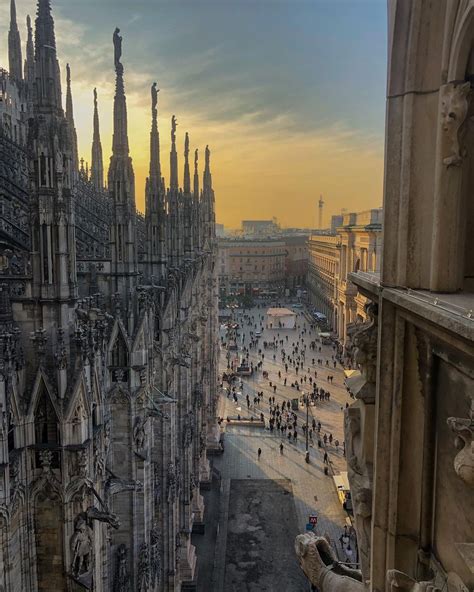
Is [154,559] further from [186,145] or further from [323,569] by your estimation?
[186,145]

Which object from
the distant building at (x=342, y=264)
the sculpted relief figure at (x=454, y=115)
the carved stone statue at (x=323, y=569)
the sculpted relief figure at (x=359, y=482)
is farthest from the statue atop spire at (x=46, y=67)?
the distant building at (x=342, y=264)

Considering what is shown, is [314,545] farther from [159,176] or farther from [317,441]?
[317,441]

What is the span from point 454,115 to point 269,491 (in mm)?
27963

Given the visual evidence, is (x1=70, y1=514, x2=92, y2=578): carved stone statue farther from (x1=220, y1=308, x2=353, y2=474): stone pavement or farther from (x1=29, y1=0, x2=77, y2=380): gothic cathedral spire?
(x1=220, y1=308, x2=353, y2=474): stone pavement

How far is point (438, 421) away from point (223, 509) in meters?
25.8

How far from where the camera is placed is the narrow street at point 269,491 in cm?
2186

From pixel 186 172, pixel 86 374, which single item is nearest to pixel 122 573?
pixel 86 374

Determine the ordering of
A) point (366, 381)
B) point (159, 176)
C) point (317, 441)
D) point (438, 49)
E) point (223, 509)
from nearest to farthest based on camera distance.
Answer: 1. point (438, 49)
2. point (366, 381)
3. point (159, 176)
4. point (223, 509)
5. point (317, 441)

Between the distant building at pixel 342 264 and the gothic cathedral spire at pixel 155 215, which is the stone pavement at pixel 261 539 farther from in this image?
the gothic cathedral spire at pixel 155 215

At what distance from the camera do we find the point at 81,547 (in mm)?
9781

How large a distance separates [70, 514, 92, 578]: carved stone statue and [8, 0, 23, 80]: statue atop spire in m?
33.1

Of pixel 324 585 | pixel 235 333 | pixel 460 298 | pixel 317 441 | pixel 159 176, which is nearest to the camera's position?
pixel 460 298

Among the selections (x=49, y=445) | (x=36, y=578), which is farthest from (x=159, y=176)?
(x=36, y=578)

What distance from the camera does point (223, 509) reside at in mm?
26719
